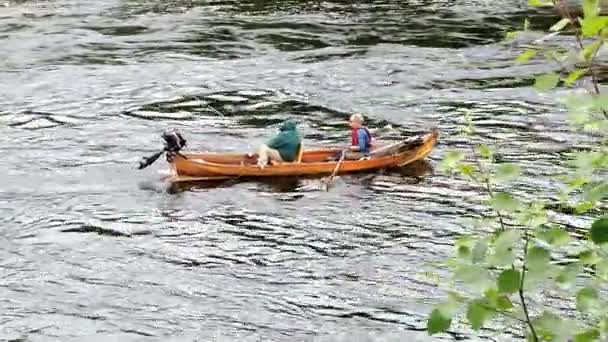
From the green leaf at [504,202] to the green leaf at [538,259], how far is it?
23 centimetres

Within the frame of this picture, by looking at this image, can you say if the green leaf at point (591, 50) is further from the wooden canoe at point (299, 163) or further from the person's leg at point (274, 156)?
Answer: the person's leg at point (274, 156)

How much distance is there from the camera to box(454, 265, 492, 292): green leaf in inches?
101

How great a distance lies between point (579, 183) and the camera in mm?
2822

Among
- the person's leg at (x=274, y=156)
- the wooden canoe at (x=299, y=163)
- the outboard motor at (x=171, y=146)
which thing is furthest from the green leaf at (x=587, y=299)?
the person's leg at (x=274, y=156)

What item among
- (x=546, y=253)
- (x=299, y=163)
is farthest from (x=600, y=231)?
(x=299, y=163)

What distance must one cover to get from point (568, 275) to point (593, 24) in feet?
2.57

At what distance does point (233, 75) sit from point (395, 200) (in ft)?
31.8

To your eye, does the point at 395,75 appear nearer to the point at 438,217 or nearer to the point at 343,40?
the point at 343,40

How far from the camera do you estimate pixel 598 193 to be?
265cm

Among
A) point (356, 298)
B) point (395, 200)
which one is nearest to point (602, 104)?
point (356, 298)

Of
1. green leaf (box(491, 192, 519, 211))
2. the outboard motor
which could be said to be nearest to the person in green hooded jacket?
the outboard motor

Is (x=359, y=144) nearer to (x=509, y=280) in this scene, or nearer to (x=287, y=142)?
(x=287, y=142)

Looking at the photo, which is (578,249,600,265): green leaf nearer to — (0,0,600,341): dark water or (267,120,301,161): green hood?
(0,0,600,341): dark water

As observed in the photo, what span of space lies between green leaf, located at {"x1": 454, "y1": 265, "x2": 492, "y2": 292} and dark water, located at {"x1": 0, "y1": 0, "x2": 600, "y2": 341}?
3.45ft
